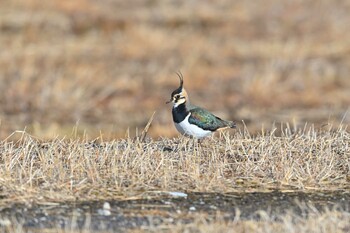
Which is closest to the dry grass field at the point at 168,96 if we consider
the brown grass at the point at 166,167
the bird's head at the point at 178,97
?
the brown grass at the point at 166,167

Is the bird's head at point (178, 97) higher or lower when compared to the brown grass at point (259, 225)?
higher

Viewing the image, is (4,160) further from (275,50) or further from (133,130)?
(275,50)

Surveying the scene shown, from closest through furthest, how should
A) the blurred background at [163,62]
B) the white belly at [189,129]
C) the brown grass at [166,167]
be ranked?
the brown grass at [166,167] < the white belly at [189,129] < the blurred background at [163,62]

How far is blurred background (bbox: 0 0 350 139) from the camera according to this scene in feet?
61.0

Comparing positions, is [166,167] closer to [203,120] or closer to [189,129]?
[189,129]

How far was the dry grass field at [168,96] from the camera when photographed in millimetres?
8406

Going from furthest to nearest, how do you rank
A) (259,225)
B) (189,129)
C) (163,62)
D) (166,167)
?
(163,62) → (189,129) → (166,167) → (259,225)

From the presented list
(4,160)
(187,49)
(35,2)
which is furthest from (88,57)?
(4,160)

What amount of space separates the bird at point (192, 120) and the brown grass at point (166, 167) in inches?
5.5

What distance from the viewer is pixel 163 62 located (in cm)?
2177

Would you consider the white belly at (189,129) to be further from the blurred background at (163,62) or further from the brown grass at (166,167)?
the blurred background at (163,62)

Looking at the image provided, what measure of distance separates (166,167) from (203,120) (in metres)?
1.12

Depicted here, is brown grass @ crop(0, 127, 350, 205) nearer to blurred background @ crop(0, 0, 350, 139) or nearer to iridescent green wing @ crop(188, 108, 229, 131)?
iridescent green wing @ crop(188, 108, 229, 131)

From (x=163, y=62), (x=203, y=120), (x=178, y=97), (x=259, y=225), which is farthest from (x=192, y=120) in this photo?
(x=163, y=62)
